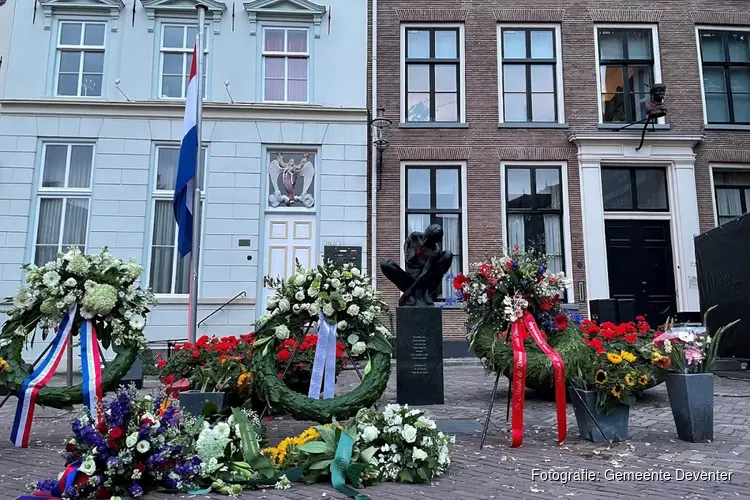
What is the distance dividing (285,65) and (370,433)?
40.2 ft

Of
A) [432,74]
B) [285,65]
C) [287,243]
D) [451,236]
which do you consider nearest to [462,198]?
[451,236]

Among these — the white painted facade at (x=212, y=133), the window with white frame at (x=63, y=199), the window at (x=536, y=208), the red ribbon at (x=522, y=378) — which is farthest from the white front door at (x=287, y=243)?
the red ribbon at (x=522, y=378)

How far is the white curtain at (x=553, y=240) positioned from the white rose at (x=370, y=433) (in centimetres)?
1119

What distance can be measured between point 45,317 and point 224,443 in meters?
3.03

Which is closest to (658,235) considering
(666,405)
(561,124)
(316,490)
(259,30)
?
(561,124)

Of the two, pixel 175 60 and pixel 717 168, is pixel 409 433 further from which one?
pixel 717 168

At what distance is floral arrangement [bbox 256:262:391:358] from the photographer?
201 inches

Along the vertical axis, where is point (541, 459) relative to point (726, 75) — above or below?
below

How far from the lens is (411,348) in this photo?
24.3 feet

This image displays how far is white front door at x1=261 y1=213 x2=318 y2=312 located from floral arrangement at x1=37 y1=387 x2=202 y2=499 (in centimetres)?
952

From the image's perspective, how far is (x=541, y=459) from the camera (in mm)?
4734

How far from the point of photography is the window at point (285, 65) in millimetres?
14227

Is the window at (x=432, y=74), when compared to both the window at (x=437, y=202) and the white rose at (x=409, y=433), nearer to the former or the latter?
the window at (x=437, y=202)

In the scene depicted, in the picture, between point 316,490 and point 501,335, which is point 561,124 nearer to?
point 501,335
